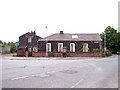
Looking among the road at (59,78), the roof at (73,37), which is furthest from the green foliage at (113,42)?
the road at (59,78)

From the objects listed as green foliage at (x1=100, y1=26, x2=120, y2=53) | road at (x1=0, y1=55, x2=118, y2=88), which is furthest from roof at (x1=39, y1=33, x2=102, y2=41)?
road at (x1=0, y1=55, x2=118, y2=88)

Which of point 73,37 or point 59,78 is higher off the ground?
point 73,37

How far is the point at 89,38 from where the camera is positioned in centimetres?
7744

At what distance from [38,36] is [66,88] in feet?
244

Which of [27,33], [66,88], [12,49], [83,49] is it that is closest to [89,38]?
[83,49]

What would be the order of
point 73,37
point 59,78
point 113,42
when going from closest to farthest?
point 59,78 < point 73,37 < point 113,42

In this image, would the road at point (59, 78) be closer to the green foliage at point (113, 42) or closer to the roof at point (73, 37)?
the roof at point (73, 37)

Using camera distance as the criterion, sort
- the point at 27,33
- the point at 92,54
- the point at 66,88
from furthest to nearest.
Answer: the point at 27,33 → the point at 92,54 → the point at 66,88

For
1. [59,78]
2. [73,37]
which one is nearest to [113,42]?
[73,37]

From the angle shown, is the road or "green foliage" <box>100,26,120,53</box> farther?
"green foliage" <box>100,26,120,53</box>

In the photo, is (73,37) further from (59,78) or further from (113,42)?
(59,78)

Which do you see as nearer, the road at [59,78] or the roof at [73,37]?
the road at [59,78]

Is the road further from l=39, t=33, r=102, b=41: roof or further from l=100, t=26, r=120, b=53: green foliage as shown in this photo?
l=100, t=26, r=120, b=53: green foliage

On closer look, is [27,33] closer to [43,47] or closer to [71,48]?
[43,47]
